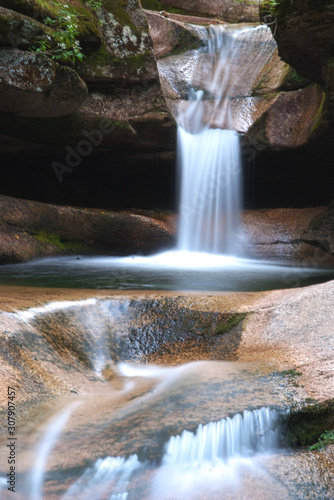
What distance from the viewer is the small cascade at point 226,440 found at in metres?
1.88

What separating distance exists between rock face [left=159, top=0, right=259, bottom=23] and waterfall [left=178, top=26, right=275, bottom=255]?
4.50 meters

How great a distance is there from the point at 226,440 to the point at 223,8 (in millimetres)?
15922

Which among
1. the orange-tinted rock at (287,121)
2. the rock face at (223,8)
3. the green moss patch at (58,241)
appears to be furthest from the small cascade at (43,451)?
the rock face at (223,8)


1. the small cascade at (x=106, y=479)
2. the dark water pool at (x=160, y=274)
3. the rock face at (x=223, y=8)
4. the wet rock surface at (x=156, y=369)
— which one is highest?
the rock face at (x=223, y=8)

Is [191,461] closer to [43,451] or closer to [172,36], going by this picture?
[43,451]

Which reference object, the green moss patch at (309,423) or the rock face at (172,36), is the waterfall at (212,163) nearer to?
the rock face at (172,36)

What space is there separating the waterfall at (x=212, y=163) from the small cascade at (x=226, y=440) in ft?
24.0

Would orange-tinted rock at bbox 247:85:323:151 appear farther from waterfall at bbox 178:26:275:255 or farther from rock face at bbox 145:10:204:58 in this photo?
rock face at bbox 145:10:204:58

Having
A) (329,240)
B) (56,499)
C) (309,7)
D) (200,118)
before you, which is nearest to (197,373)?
(56,499)

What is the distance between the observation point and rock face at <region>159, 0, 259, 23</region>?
14.4 metres

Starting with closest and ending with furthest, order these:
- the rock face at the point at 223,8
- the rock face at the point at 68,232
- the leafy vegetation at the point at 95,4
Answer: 1. the rock face at the point at 68,232
2. the leafy vegetation at the point at 95,4
3. the rock face at the point at 223,8

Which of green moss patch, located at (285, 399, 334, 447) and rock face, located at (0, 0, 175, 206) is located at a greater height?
rock face, located at (0, 0, 175, 206)

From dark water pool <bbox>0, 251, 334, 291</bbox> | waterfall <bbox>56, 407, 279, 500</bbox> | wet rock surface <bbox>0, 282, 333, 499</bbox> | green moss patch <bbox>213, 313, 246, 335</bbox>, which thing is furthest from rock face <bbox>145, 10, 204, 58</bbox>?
waterfall <bbox>56, 407, 279, 500</bbox>

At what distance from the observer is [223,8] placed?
14633 millimetres
